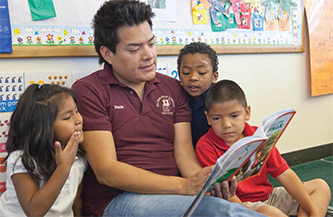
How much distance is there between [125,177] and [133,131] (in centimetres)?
23

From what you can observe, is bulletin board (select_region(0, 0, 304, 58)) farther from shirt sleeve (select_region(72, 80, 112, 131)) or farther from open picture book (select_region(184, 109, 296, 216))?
open picture book (select_region(184, 109, 296, 216))

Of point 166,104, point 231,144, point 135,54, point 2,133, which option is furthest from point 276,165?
point 2,133

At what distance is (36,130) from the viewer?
1.31 m

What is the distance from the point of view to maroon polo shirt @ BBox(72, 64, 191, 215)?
1429 millimetres

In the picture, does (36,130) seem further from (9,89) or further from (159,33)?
(159,33)

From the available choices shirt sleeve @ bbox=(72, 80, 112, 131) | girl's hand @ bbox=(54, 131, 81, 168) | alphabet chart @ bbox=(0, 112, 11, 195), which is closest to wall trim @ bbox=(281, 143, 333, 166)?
shirt sleeve @ bbox=(72, 80, 112, 131)

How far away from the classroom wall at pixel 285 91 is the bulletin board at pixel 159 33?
84 mm

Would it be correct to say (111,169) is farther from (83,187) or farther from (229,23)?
(229,23)

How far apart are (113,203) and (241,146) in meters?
0.62

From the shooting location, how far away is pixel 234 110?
1.53 meters

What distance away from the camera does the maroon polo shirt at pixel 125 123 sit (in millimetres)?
1429

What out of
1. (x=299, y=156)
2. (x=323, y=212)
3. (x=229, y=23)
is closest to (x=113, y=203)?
(x=323, y=212)

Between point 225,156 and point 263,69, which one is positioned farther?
point 263,69

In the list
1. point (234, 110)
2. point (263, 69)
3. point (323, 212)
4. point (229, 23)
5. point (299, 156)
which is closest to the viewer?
point (234, 110)
